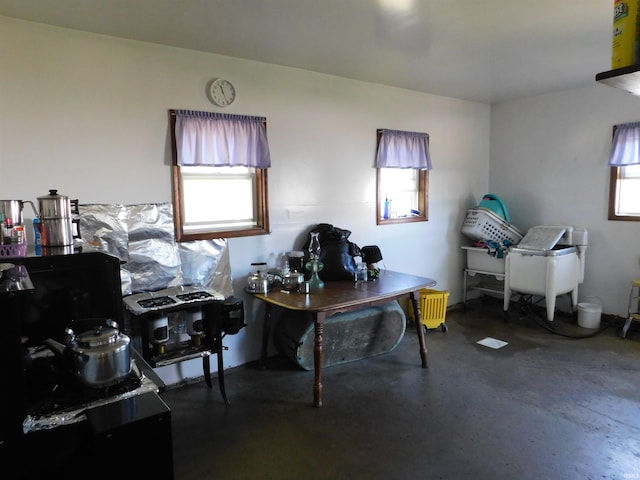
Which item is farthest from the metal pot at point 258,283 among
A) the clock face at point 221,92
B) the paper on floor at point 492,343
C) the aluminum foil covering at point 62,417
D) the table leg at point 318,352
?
the paper on floor at point 492,343

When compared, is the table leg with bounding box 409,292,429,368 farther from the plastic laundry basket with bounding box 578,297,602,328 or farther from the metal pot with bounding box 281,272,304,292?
the plastic laundry basket with bounding box 578,297,602,328

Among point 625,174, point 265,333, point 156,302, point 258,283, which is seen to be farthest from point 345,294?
point 625,174

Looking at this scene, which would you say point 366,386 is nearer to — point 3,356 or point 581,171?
point 3,356

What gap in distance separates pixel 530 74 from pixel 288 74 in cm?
227

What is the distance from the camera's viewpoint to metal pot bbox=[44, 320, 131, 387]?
1.41 meters

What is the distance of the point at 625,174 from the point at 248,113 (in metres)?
3.82

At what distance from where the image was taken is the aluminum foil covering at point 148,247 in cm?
277

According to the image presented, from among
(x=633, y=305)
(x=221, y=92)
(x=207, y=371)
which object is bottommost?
(x=207, y=371)

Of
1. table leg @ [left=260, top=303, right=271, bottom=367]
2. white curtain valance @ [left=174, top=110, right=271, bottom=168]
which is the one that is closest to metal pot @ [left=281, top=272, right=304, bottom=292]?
table leg @ [left=260, top=303, right=271, bottom=367]

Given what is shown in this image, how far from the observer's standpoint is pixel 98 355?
141 centimetres

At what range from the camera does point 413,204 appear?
4.81 metres

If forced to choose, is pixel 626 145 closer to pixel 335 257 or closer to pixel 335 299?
pixel 335 257

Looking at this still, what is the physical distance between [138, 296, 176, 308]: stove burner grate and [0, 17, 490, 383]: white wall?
741mm

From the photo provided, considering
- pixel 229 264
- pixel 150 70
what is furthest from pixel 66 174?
pixel 229 264
